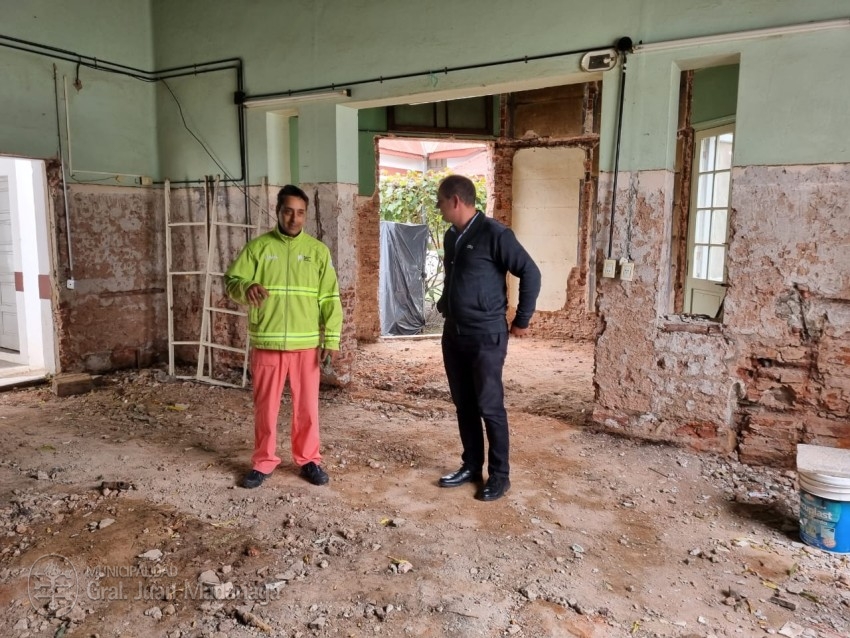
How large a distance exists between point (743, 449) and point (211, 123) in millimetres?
5210

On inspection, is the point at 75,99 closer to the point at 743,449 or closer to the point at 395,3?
the point at 395,3

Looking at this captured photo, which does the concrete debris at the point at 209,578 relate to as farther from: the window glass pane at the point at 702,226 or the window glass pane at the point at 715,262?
the window glass pane at the point at 702,226

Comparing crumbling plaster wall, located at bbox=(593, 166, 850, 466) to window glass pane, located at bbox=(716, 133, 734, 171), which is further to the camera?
window glass pane, located at bbox=(716, 133, 734, 171)

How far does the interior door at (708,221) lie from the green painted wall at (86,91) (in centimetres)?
549

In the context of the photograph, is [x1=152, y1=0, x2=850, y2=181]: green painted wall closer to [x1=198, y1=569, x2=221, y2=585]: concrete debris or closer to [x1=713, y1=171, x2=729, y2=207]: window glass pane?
[x1=713, y1=171, x2=729, y2=207]: window glass pane

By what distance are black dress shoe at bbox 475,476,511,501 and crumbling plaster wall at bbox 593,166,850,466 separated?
1313 millimetres

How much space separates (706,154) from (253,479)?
17.1 feet

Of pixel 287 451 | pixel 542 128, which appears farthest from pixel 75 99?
pixel 542 128

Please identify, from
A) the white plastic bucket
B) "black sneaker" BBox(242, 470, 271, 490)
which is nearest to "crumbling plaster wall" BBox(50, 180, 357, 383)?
"black sneaker" BBox(242, 470, 271, 490)

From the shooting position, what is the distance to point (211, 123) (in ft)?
18.9

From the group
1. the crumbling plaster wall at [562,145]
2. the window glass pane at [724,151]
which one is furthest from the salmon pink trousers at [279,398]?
the crumbling plaster wall at [562,145]

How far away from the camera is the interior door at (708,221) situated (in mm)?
5688

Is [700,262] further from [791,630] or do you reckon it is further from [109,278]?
[109,278]

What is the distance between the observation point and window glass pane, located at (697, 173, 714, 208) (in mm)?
5938
